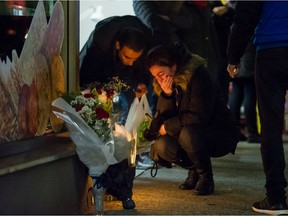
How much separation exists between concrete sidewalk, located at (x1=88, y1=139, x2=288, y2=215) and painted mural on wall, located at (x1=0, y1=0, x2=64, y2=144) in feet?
2.59

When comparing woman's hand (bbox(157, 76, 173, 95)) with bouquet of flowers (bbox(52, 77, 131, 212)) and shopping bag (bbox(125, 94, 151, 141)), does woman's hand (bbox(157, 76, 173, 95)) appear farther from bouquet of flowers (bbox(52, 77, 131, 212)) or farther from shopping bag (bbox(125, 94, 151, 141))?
bouquet of flowers (bbox(52, 77, 131, 212))

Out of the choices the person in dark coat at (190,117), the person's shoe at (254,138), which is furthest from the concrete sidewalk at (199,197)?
the person's shoe at (254,138)

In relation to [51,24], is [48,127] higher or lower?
lower

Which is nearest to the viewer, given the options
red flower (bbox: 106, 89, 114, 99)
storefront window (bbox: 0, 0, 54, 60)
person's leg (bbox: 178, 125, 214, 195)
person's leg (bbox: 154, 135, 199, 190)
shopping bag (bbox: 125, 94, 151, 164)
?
storefront window (bbox: 0, 0, 54, 60)

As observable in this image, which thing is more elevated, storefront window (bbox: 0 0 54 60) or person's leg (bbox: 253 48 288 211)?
storefront window (bbox: 0 0 54 60)

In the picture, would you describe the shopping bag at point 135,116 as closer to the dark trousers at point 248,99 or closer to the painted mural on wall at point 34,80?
the painted mural on wall at point 34,80

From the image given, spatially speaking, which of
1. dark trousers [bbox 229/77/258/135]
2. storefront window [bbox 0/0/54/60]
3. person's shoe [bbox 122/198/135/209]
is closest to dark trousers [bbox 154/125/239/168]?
person's shoe [bbox 122/198/135/209]

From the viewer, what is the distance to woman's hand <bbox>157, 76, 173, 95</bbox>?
4582mm

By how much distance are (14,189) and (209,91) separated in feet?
6.18

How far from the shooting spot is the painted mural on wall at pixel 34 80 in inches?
141

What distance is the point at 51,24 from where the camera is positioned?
409cm

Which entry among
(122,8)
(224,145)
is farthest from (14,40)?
(122,8)

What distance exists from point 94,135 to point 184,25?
3.00 m

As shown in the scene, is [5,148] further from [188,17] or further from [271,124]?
[188,17]
